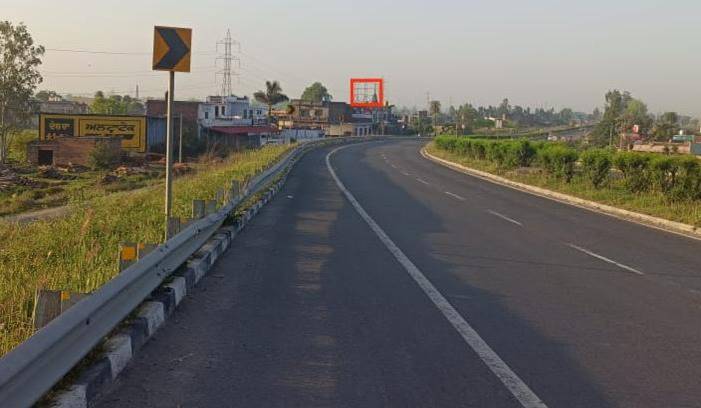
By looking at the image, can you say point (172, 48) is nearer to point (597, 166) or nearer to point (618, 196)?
point (618, 196)

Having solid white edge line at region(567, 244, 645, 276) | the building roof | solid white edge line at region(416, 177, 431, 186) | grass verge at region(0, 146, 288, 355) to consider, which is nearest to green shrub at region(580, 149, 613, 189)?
solid white edge line at region(416, 177, 431, 186)

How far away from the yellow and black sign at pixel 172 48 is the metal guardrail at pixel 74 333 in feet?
10.4

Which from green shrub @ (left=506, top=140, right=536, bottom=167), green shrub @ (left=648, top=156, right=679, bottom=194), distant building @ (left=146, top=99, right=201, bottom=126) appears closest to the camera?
green shrub @ (left=648, top=156, right=679, bottom=194)

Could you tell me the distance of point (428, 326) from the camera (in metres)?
6.77

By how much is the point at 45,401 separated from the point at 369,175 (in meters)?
28.6

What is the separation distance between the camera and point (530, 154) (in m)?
34.4

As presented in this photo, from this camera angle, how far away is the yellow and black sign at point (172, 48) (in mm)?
9445

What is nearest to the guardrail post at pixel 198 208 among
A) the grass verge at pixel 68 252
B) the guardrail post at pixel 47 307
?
the grass verge at pixel 68 252

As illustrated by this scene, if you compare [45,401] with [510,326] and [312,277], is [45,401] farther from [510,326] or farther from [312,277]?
[312,277]

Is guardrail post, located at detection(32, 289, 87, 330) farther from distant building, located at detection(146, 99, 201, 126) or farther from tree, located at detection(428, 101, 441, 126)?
tree, located at detection(428, 101, 441, 126)

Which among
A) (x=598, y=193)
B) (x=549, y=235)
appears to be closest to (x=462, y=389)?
(x=549, y=235)

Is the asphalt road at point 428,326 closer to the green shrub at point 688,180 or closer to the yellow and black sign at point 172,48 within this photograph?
the yellow and black sign at point 172,48

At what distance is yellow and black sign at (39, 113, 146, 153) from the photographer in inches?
2303

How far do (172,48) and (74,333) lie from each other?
19.4ft
